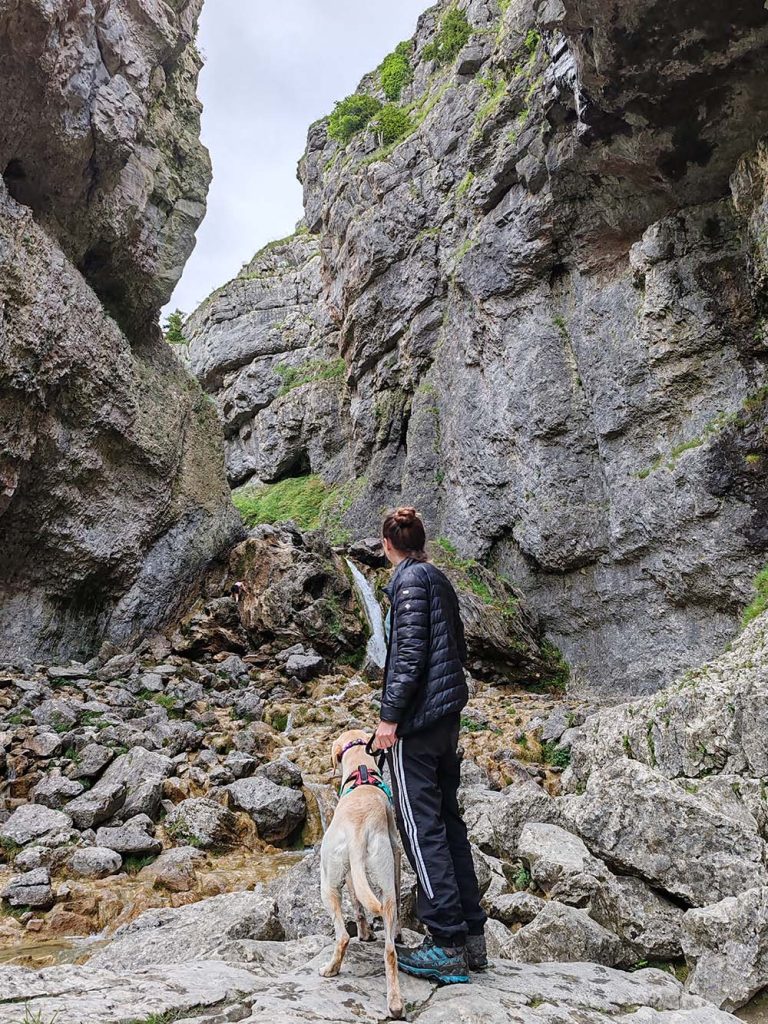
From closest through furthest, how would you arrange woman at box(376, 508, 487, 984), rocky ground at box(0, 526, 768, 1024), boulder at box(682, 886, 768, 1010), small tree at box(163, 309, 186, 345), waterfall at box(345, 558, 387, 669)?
rocky ground at box(0, 526, 768, 1024), woman at box(376, 508, 487, 984), boulder at box(682, 886, 768, 1010), waterfall at box(345, 558, 387, 669), small tree at box(163, 309, 186, 345)

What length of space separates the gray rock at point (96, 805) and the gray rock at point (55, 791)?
0.59 feet

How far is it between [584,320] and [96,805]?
52.6ft

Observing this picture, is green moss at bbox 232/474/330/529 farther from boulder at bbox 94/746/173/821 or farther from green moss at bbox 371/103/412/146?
boulder at bbox 94/746/173/821

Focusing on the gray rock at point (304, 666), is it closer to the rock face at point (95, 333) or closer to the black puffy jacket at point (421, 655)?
the rock face at point (95, 333)

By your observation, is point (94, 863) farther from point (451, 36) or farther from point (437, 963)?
point (451, 36)

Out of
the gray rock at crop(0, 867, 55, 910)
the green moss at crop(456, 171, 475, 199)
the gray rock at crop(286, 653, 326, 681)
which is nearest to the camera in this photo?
the gray rock at crop(0, 867, 55, 910)

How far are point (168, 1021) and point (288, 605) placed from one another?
1509 cm

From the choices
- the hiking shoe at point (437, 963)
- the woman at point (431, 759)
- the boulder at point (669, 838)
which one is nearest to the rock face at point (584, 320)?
the boulder at point (669, 838)

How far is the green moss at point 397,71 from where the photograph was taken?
3212 cm

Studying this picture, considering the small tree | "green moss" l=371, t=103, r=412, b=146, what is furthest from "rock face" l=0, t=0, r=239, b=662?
the small tree

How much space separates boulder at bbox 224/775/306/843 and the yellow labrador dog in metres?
4.14

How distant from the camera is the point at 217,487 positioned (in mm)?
→ 19906

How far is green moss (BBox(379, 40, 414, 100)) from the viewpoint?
105ft

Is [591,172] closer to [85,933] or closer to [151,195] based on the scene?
[151,195]
